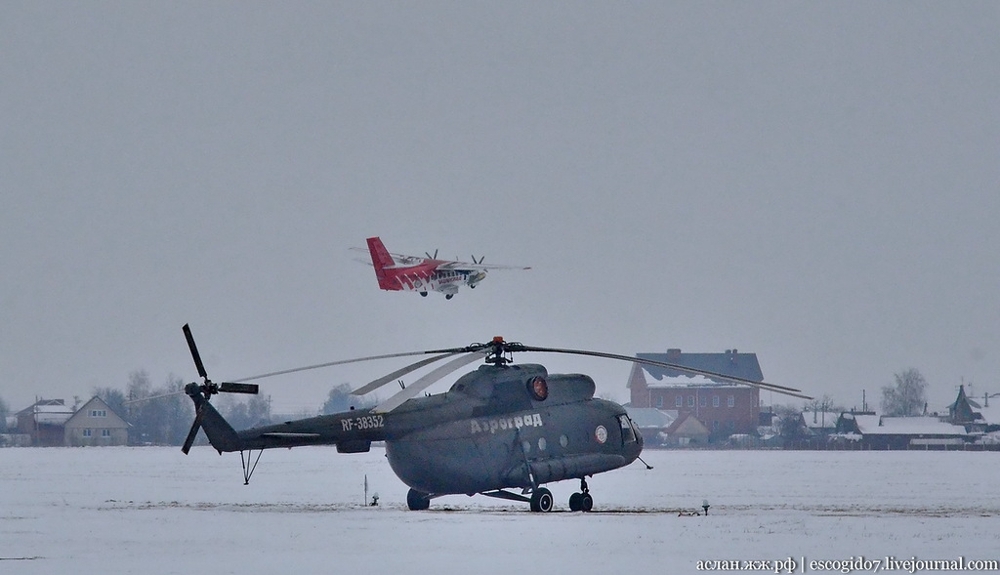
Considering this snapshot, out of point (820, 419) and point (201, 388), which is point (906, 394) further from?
point (201, 388)

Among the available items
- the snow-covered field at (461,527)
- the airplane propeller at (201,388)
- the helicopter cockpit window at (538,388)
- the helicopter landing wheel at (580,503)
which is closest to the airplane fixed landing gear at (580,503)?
the helicopter landing wheel at (580,503)

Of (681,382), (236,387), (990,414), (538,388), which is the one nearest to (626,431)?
(538,388)

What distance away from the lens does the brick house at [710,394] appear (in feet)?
497

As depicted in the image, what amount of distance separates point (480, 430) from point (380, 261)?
5541 centimetres

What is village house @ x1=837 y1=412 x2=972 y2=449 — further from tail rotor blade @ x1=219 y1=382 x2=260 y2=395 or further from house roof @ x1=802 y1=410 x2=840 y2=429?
tail rotor blade @ x1=219 y1=382 x2=260 y2=395

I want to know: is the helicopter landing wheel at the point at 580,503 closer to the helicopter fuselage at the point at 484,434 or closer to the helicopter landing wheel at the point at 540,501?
the helicopter fuselage at the point at 484,434

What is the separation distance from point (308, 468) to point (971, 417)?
105 metres

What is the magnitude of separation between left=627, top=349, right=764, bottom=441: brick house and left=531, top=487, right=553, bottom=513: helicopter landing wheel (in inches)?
4598

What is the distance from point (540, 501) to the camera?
110 ft

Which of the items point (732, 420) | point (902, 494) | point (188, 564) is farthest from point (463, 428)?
point (732, 420)

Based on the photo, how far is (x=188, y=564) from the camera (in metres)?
22.1

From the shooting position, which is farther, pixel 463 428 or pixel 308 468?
pixel 308 468

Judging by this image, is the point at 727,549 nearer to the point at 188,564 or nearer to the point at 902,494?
the point at 188,564

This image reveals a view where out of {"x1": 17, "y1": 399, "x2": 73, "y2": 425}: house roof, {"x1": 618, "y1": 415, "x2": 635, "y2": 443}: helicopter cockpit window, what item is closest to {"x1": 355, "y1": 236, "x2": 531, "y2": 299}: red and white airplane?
{"x1": 618, "y1": 415, "x2": 635, "y2": 443}: helicopter cockpit window
